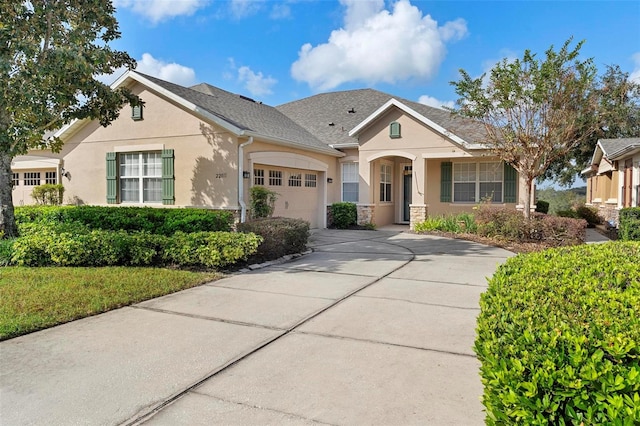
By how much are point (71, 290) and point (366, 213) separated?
12279mm

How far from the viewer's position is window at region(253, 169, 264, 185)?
13.6 metres

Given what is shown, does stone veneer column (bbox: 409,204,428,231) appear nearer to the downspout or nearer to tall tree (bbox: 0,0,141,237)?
the downspout

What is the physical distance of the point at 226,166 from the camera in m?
12.7

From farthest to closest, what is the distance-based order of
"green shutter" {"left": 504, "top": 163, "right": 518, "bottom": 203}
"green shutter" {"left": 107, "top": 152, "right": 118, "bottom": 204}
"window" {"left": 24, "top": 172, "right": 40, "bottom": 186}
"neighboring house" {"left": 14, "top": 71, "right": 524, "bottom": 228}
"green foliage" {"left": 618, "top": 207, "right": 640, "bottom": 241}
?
"window" {"left": 24, "top": 172, "right": 40, "bottom": 186} → "green shutter" {"left": 504, "top": 163, "right": 518, "bottom": 203} → "green shutter" {"left": 107, "top": 152, "right": 118, "bottom": 204} → "neighboring house" {"left": 14, "top": 71, "right": 524, "bottom": 228} → "green foliage" {"left": 618, "top": 207, "right": 640, "bottom": 241}

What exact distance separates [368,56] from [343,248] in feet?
26.1

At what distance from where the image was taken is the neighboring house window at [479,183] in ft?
53.5

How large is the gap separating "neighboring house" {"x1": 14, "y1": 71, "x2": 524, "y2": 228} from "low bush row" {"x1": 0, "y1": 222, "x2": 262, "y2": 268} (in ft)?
14.1

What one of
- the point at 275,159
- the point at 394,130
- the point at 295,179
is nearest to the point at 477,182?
the point at 394,130

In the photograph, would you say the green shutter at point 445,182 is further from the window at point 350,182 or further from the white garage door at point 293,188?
the white garage door at point 293,188

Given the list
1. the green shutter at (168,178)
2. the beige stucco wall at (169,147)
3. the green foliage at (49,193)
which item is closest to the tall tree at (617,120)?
the beige stucco wall at (169,147)

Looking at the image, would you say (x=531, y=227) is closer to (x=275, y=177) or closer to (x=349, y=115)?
(x=275, y=177)

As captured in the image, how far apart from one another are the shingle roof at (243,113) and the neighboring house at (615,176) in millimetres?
10556

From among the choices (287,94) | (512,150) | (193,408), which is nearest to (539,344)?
(193,408)

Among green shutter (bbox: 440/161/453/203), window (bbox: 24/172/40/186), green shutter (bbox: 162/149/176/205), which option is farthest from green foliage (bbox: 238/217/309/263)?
window (bbox: 24/172/40/186)
